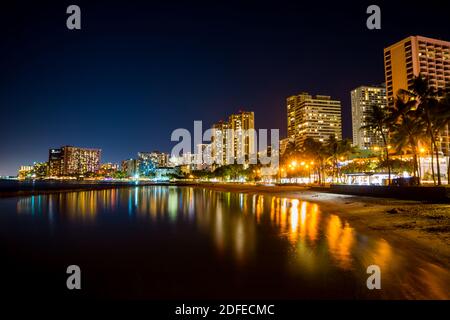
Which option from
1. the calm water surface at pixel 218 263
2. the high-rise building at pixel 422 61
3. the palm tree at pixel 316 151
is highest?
the high-rise building at pixel 422 61

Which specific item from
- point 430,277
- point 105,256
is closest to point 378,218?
point 430,277

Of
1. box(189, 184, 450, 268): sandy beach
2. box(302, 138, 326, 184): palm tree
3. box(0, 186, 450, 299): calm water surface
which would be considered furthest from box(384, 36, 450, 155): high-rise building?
box(0, 186, 450, 299): calm water surface

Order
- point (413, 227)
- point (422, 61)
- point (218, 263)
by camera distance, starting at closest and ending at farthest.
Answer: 1. point (218, 263)
2. point (413, 227)
3. point (422, 61)

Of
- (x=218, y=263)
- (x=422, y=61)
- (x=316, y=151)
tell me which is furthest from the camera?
(x=422, y=61)

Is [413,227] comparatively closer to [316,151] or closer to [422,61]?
[316,151]

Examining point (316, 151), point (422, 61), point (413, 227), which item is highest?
point (422, 61)

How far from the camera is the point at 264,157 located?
6457 inches

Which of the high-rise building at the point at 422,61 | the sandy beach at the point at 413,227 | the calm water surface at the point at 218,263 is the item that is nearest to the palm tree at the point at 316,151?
the sandy beach at the point at 413,227

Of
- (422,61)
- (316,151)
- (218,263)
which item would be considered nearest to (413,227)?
(218,263)

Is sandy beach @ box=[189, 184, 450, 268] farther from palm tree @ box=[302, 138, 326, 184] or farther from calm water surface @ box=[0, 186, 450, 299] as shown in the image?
palm tree @ box=[302, 138, 326, 184]

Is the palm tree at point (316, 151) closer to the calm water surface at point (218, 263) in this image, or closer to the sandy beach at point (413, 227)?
the sandy beach at point (413, 227)
